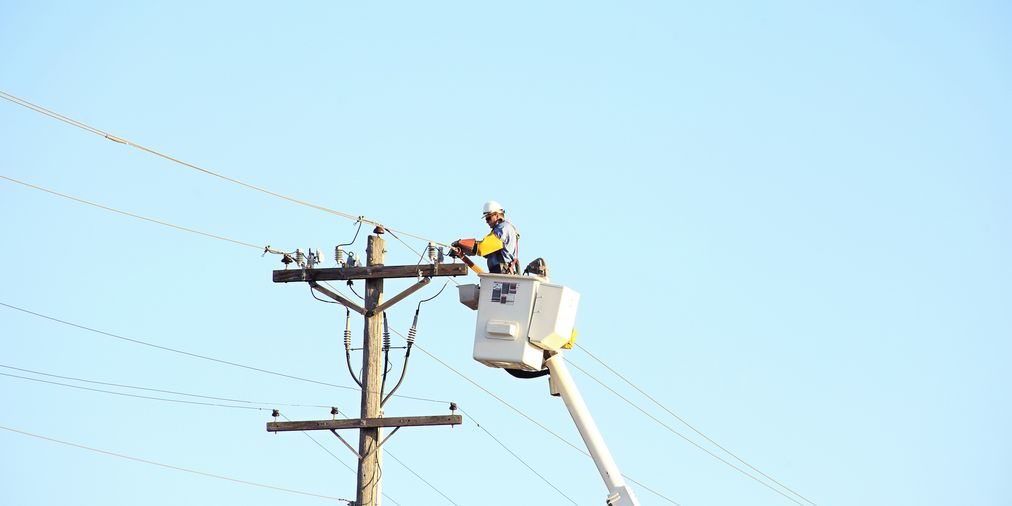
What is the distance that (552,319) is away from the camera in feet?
66.9

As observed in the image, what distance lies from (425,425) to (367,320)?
1422 mm

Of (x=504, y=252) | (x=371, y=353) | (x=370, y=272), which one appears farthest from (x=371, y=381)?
(x=504, y=252)

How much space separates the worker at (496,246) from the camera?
821 inches

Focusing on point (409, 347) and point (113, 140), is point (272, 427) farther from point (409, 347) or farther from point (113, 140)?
point (113, 140)

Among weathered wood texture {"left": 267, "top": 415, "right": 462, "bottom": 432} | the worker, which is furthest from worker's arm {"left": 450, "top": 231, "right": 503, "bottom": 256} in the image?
weathered wood texture {"left": 267, "top": 415, "right": 462, "bottom": 432}

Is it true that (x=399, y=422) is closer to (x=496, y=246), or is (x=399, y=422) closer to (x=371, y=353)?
(x=371, y=353)

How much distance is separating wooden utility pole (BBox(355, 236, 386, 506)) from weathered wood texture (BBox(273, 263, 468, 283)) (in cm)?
13

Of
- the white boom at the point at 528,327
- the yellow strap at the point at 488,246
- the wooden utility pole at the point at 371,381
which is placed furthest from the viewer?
the wooden utility pole at the point at 371,381

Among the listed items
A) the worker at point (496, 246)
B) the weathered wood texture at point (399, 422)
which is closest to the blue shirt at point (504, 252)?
the worker at point (496, 246)

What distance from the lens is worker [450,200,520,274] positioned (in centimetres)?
2084

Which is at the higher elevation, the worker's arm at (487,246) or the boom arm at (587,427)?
the worker's arm at (487,246)

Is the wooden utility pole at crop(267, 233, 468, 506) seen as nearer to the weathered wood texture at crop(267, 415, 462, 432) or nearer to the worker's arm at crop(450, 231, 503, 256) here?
the weathered wood texture at crop(267, 415, 462, 432)

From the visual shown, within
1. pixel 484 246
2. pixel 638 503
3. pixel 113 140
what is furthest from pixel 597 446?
pixel 113 140

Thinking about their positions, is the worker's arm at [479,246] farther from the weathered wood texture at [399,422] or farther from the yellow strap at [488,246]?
the weathered wood texture at [399,422]
